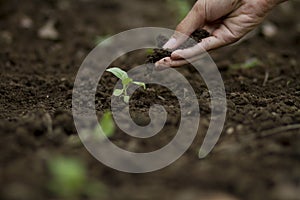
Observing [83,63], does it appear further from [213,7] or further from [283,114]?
[283,114]

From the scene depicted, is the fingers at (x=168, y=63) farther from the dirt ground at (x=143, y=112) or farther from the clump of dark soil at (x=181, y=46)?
the dirt ground at (x=143, y=112)

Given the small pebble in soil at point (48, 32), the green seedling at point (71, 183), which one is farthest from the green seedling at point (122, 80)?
the small pebble in soil at point (48, 32)

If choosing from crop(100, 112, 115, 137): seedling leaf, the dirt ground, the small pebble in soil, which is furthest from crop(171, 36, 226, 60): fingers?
the small pebble in soil

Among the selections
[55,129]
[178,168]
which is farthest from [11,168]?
[178,168]

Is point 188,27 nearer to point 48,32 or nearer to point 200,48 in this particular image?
point 200,48

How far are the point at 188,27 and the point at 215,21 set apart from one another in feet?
0.71

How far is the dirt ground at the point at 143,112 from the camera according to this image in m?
1.33

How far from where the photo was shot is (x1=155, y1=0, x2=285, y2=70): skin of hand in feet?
7.32

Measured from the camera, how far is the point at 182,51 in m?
2.19

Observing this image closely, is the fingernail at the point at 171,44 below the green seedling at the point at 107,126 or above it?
below

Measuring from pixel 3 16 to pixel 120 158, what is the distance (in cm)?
255

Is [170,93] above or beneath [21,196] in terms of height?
beneath

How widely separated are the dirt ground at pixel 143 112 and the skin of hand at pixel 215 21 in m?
0.22

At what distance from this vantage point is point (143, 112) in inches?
74.6
